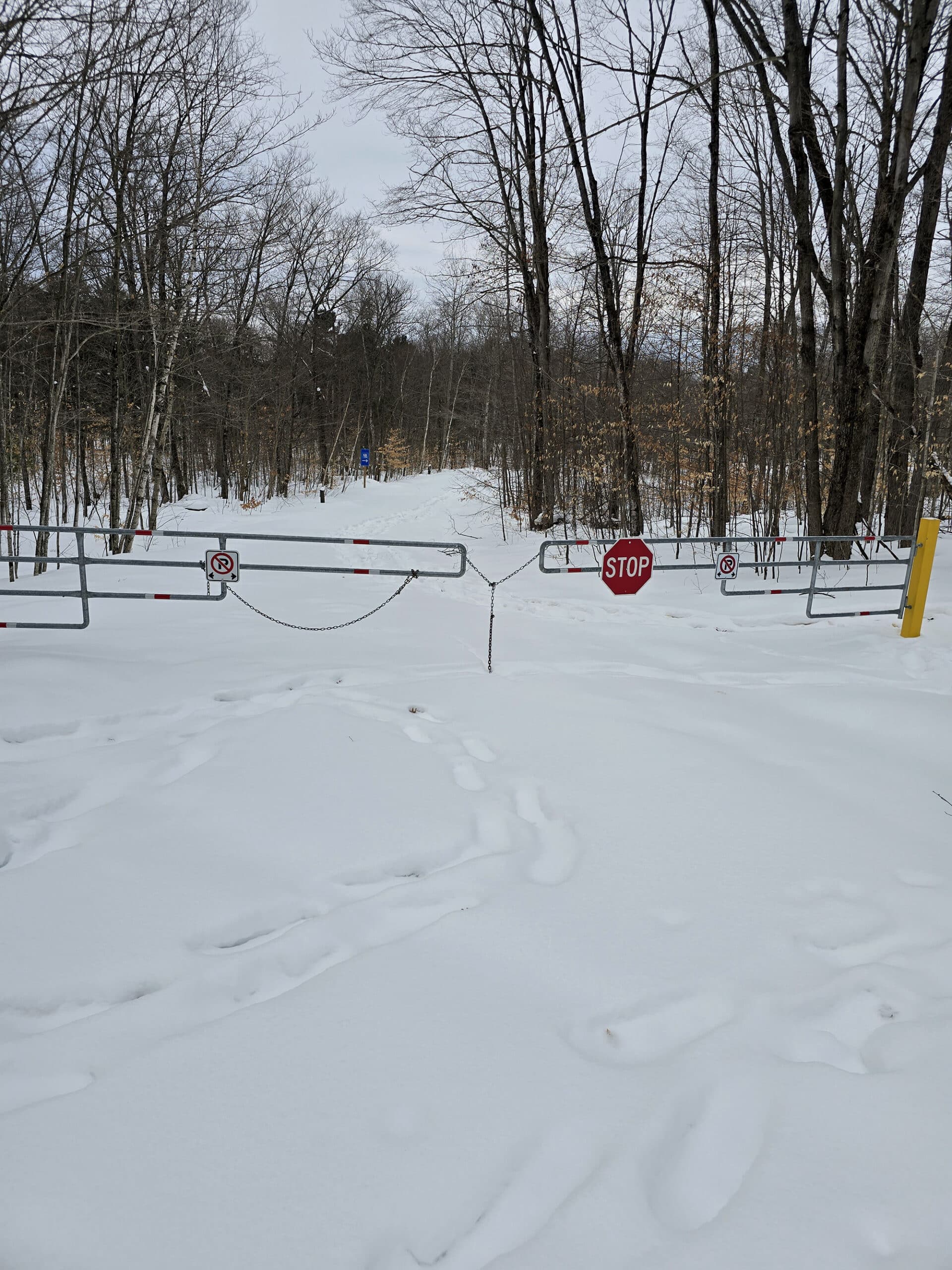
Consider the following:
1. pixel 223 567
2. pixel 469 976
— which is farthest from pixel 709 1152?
pixel 223 567

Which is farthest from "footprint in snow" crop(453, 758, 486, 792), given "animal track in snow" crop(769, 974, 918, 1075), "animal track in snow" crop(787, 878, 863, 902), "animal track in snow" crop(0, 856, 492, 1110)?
"animal track in snow" crop(769, 974, 918, 1075)

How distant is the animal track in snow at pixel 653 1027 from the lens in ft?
8.16

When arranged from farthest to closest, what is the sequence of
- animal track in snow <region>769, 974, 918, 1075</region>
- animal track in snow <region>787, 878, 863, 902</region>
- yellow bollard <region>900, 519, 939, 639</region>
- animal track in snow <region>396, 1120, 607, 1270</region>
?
yellow bollard <region>900, 519, 939, 639</region> < animal track in snow <region>787, 878, 863, 902</region> < animal track in snow <region>769, 974, 918, 1075</region> < animal track in snow <region>396, 1120, 607, 1270</region>

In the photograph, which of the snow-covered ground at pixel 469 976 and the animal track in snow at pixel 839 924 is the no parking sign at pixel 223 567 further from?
the animal track in snow at pixel 839 924

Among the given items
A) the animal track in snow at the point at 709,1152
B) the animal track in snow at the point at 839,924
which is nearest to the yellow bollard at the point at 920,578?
the animal track in snow at the point at 839,924

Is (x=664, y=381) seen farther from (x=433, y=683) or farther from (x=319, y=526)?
(x=433, y=683)

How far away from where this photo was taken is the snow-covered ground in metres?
1.90

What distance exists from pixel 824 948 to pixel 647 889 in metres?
0.79

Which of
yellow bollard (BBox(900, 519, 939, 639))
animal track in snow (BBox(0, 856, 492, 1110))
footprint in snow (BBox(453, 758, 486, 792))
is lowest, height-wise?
animal track in snow (BBox(0, 856, 492, 1110))

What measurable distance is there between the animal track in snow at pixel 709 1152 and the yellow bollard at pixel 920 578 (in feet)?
23.3

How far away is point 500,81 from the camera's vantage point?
1579 centimetres

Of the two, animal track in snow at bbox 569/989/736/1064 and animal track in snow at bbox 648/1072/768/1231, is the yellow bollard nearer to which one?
animal track in snow at bbox 569/989/736/1064

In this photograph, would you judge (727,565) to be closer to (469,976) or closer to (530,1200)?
(469,976)

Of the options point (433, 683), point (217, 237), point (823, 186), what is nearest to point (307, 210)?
point (217, 237)
